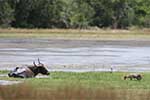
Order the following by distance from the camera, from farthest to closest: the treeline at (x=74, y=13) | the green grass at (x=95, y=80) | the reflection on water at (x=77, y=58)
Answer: the treeline at (x=74, y=13)
the reflection on water at (x=77, y=58)
the green grass at (x=95, y=80)

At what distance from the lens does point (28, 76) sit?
21.0 metres

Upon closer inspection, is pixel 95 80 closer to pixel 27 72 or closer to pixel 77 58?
pixel 27 72

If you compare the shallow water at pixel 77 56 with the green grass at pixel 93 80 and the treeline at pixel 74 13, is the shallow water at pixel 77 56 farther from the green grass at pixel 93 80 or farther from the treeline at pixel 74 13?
the treeline at pixel 74 13

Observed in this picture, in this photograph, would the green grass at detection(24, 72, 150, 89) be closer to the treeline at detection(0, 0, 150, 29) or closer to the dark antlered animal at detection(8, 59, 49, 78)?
the dark antlered animal at detection(8, 59, 49, 78)

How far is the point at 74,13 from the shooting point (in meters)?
88.3

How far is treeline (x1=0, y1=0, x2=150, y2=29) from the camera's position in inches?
3265

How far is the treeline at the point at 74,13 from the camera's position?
Result: 82938 mm

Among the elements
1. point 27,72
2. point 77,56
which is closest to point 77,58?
point 77,56

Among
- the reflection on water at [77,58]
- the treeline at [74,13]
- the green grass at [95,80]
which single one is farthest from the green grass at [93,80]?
the treeline at [74,13]

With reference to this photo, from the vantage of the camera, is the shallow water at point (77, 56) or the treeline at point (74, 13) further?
the treeline at point (74, 13)

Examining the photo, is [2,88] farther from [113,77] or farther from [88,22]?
[88,22]

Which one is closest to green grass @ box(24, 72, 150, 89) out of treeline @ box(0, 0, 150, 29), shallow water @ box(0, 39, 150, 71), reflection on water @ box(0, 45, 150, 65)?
shallow water @ box(0, 39, 150, 71)

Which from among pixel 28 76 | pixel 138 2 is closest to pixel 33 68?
pixel 28 76

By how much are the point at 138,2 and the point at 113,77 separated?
80750 mm
